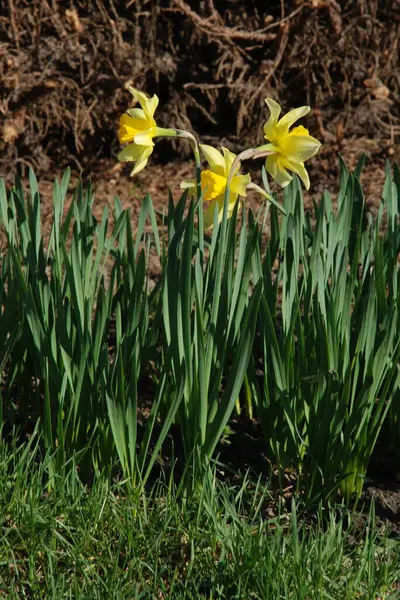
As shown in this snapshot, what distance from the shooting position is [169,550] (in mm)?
2094

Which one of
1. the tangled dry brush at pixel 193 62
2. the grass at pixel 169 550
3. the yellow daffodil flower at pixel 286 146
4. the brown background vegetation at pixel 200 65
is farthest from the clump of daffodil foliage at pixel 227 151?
the tangled dry brush at pixel 193 62

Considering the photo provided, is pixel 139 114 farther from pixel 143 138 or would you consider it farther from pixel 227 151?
pixel 227 151

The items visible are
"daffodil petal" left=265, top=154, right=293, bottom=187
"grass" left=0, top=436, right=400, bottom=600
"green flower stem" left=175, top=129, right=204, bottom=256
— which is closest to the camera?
"grass" left=0, top=436, right=400, bottom=600

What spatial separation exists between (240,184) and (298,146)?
0.18m

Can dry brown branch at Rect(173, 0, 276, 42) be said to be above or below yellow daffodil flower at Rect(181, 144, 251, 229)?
above

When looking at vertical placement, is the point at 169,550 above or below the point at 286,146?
below

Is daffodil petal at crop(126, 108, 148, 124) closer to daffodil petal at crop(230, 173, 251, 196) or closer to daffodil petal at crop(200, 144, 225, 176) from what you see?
daffodil petal at crop(200, 144, 225, 176)

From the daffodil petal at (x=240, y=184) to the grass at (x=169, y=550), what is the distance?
741 millimetres

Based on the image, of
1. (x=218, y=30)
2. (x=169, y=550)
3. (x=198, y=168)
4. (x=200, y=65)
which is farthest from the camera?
(x=200, y=65)

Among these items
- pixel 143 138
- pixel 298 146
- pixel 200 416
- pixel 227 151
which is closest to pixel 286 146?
pixel 298 146

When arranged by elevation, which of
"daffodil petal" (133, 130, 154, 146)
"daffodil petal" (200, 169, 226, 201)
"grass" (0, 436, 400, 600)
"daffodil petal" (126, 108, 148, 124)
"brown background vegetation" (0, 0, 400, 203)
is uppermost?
"brown background vegetation" (0, 0, 400, 203)

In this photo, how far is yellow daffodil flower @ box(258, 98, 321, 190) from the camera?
7.26 feet

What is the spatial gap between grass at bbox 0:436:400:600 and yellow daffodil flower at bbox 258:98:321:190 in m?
0.81

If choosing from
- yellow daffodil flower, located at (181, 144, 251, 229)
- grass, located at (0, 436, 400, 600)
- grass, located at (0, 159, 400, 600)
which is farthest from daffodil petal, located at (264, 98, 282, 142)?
grass, located at (0, 436, 400, 600)
